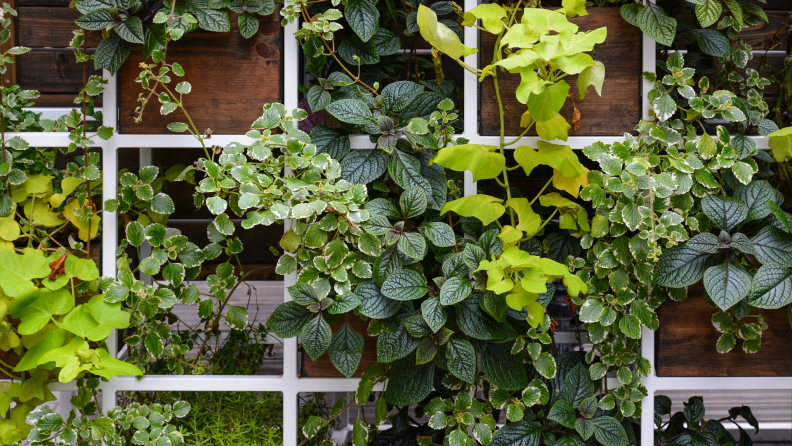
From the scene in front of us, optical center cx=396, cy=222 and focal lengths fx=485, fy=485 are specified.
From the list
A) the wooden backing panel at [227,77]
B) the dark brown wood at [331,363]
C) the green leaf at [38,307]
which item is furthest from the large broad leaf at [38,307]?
the dark brown wood at [331,363]

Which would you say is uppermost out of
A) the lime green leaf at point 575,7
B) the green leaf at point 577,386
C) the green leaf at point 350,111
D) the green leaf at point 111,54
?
the lime green leaf at point 575,7

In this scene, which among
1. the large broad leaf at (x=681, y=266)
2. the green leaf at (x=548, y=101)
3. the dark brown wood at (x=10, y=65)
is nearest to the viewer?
the green leaf at (x=548, y=101)

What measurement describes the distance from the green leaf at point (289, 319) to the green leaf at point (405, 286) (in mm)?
186

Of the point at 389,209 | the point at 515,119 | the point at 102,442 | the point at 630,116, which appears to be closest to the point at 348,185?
the point at 389,209

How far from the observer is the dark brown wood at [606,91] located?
1004 mm

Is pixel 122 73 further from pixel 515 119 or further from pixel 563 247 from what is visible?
pixel 563 247

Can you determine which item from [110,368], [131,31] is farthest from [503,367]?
[131,31]

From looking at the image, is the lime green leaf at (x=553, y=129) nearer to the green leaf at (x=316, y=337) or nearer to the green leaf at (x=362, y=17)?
the green leaf at (x=362, y=17)

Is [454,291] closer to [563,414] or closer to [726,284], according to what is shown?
[563,414]

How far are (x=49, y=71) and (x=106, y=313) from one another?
0.82 m

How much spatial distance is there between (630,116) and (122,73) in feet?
3.53

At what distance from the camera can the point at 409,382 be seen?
0.98 meters

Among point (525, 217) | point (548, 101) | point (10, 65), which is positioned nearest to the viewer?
point (548, 101)

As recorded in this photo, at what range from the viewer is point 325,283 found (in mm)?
943
